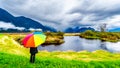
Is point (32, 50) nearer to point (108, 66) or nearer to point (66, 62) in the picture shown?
point (66, 62)

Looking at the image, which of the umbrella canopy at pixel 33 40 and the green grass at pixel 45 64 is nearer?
the umbrella canopy at pixel 33 40

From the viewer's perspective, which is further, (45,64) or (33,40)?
(45,64)

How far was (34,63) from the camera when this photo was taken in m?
17.3

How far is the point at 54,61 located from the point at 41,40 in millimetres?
2442

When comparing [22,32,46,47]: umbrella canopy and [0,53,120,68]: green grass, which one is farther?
[0,53,120,68]: green grass

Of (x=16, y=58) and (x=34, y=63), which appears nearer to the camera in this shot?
(x=34, y=63)

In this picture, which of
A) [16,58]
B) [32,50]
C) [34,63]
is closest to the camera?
[32,50]

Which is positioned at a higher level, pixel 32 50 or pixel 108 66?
pixel 32 50

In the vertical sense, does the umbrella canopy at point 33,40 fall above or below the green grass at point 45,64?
above

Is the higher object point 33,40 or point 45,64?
point 33,40

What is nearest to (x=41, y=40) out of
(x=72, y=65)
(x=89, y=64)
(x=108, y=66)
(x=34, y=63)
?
(x=34, y=63)

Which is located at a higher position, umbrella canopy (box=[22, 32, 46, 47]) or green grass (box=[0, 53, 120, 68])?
umbrella canopy (box=[22, 32, 46, 47])

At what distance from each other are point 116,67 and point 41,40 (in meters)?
6.35

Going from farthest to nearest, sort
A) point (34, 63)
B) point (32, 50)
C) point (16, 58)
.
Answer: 1. point (16, 58)
2. point (34, 63)
3. point (32, 50)
